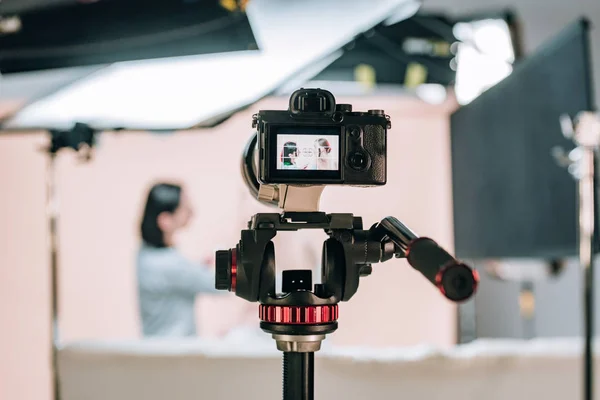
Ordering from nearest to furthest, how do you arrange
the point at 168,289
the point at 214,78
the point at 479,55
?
the point at 214,78 < the point at 168,289 < the point at 479,55

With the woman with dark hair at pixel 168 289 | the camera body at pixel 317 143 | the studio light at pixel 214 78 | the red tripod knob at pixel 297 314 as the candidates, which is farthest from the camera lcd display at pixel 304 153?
the woman with dark hair at pixel 168 289

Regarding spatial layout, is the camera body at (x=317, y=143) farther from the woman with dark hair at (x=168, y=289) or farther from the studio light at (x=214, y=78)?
the woman with dark hair at (x=168, y=289)

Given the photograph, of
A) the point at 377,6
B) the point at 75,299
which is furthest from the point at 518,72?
the point at 75,299

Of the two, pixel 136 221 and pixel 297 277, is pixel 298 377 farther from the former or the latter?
pixel 136 221

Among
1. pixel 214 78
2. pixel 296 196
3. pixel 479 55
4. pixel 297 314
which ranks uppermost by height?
pixel 479 55

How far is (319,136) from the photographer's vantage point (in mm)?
553

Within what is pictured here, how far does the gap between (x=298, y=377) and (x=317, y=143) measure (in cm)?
23

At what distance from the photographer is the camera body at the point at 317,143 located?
542 millimetres

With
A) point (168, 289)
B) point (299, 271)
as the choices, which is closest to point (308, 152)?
point (299, 271)

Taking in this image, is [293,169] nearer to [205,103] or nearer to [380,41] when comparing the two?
[205,103]

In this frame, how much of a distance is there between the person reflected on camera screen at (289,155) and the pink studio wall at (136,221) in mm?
1842

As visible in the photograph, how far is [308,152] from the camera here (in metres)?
0.55

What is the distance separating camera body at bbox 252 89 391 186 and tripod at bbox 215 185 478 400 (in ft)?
0.11

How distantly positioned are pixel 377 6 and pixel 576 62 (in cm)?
58
